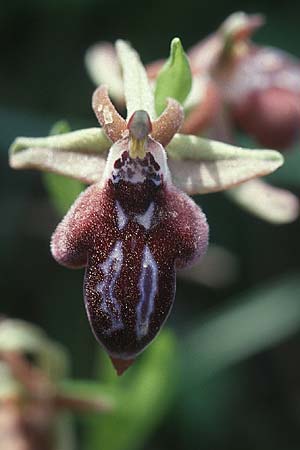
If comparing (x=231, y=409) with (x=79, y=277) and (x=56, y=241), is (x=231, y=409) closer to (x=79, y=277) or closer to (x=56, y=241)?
(x=79, y=277)

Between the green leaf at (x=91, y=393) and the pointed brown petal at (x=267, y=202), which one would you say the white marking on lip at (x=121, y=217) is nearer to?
the pointed brown petal at (x=267, y=202)

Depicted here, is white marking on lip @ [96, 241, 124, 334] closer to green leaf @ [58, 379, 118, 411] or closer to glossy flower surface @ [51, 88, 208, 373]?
glossy flower surface @ [51, 88, 208, 373]

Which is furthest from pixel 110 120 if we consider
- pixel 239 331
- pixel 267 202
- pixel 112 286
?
pixel 239 331

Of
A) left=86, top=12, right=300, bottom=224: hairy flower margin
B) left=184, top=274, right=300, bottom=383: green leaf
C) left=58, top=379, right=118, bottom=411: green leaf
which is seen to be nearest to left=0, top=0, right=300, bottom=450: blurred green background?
left=184, top=274, right=300, bottom=383: green leaf

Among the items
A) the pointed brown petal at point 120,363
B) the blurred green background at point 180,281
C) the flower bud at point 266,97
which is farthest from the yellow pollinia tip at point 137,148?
the blurred green background at point 180,281

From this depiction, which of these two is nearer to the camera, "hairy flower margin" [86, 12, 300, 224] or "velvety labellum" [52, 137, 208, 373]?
"velvety labellum" [52, 137, 208, 373]

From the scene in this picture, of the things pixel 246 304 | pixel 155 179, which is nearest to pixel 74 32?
pixel 246 304

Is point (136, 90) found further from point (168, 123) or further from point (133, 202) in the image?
point (133, 202)
